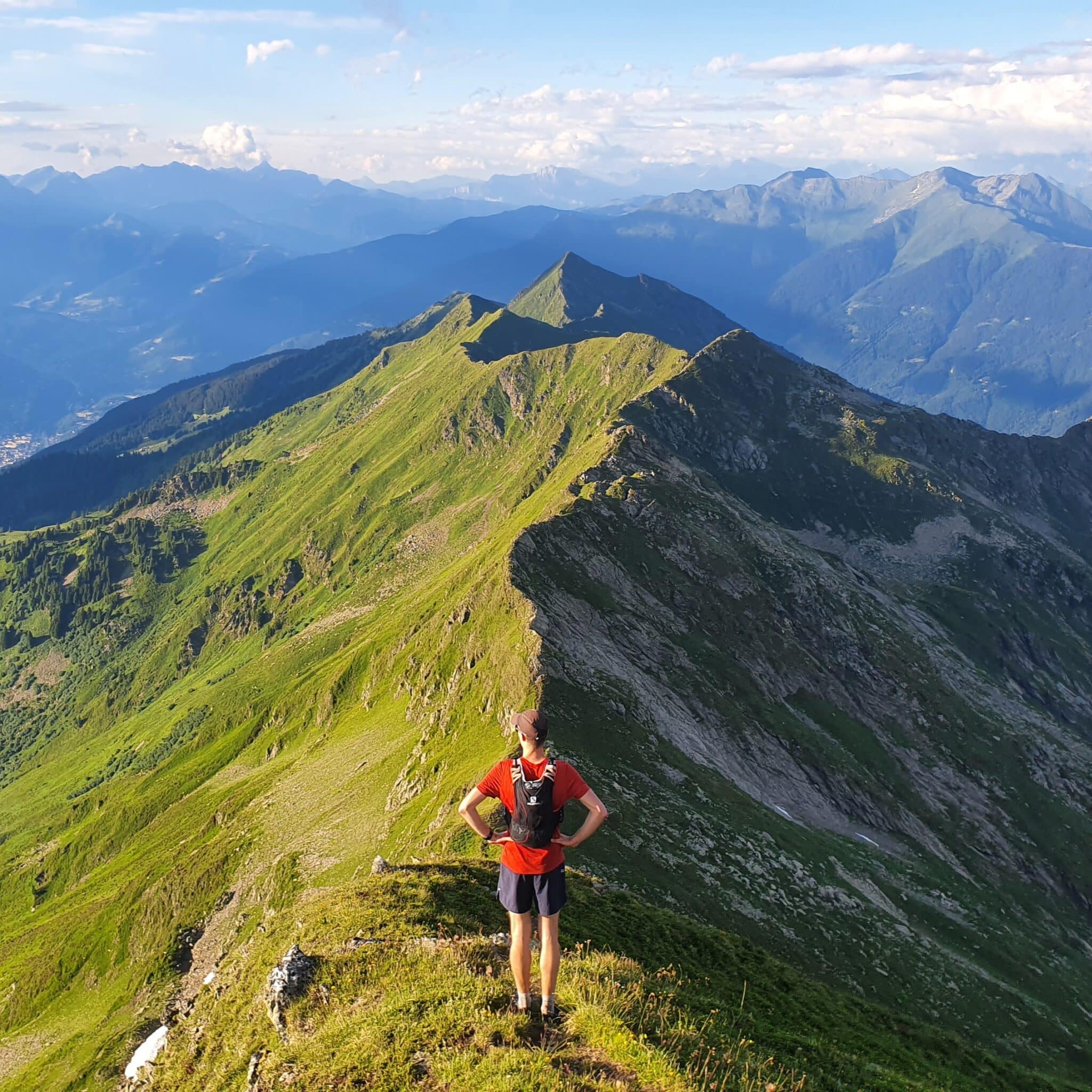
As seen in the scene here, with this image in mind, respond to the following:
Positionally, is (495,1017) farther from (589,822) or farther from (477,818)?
(589,822)

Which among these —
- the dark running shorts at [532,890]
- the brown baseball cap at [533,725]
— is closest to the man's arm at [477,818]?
the dark running shorts at [532,890]

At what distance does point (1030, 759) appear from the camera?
4924 inches

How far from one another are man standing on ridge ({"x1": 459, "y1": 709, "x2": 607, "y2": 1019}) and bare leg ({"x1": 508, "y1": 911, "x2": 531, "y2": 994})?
2cm

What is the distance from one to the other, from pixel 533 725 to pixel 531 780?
4.90 ft

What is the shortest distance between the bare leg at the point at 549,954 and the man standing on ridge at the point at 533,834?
0.02m

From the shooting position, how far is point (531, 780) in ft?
59.2

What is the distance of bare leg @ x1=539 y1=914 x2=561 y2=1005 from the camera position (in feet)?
60.5

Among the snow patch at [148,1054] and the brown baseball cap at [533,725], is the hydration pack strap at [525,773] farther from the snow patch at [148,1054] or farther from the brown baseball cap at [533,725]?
the snow patch at [148,1054]

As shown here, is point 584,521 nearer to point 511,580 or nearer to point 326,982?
point 511,580

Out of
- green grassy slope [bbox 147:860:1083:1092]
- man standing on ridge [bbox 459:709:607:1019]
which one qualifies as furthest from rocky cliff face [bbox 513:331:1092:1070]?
man standing on ridge [bbox 459:709:607:1019]

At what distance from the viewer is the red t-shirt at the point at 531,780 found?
18.1m

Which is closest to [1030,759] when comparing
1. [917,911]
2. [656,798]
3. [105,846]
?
[917,911]

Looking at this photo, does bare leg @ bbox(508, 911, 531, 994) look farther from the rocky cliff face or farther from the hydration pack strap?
the rocky cliff face

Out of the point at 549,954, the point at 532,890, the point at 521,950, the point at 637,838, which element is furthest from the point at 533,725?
the point at 637,838
